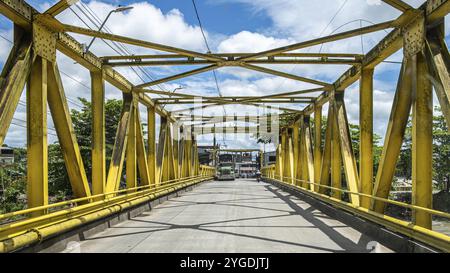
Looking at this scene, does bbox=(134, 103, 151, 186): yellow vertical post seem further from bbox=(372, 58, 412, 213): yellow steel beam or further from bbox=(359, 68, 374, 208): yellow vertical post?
bbox=(372, 58, 412, 213): yellow steel beam

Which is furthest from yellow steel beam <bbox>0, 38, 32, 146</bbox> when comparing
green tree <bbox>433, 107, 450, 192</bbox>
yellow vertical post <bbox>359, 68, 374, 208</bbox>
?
green tree <bbox>433, 107, 450, 192</bbox>

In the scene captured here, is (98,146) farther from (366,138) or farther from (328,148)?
(328,148)

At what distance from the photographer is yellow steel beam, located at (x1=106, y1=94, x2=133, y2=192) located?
12.3 meters

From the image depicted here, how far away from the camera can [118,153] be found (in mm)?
12727

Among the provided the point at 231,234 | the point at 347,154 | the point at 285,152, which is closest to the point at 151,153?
the point at 347,154

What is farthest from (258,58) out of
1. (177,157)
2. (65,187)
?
(65,187)

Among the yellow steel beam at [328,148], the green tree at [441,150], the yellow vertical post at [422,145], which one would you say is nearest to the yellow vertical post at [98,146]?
the yellow steel beam at [328,148]

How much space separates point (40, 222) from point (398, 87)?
7308 mm

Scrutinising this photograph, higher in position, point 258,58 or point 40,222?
point 258,58

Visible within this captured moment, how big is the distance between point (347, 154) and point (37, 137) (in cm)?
861

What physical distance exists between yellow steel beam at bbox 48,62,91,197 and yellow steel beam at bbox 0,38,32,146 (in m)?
0.82

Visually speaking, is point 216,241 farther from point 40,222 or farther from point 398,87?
point 398,87

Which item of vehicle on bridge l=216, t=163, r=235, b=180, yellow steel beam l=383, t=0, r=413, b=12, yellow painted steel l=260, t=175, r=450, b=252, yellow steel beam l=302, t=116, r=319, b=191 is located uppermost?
yellow steel beam l=383, t=0, r=413, b=12
